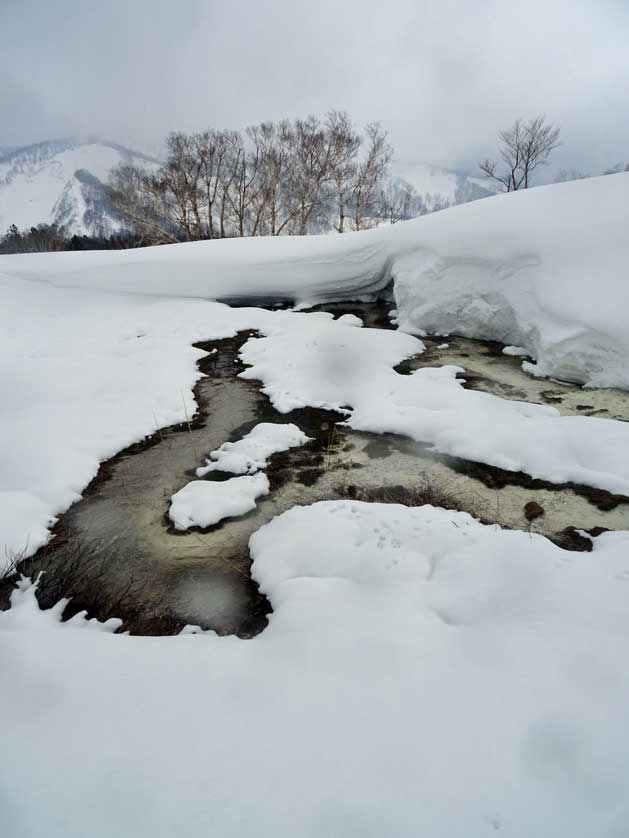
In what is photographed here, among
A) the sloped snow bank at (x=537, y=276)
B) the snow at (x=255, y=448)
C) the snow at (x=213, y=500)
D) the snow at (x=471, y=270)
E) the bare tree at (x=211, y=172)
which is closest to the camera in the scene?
the snow at (x=213, y=500)

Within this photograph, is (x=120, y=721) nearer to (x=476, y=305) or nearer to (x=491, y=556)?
(x=491, y=556)

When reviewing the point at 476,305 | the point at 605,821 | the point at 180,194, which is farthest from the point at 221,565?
the point at 180,194

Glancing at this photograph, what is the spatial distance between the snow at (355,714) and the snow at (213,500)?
1.20 metres

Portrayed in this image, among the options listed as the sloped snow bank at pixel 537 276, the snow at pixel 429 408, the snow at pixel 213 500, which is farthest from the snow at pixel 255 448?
the sloped snow bank at pixel 537 276

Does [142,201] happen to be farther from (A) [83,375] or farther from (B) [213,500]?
(B) [213,500]

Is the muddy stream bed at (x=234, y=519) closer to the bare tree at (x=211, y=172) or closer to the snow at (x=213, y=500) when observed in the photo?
the snow at (x=213, y=500)

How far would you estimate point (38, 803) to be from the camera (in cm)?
118

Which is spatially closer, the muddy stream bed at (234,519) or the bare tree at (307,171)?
the muddy stream bed at (234,519)

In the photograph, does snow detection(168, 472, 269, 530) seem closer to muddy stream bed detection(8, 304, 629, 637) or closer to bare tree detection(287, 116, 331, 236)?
muddy stream bed detection(8, 304, 629, 637)

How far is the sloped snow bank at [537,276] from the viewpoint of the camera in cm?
493

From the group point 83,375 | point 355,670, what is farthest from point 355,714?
point 83,375

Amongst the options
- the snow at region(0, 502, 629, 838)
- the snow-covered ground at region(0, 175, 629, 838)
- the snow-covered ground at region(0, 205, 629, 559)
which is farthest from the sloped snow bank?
the snow at region(0, 502, 629, 838)

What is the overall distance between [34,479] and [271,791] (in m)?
3.18

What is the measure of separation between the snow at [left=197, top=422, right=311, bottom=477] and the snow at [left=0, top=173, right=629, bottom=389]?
3314 millimetres
